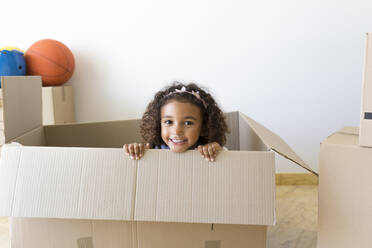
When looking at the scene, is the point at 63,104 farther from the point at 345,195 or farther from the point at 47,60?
the point at 345,195

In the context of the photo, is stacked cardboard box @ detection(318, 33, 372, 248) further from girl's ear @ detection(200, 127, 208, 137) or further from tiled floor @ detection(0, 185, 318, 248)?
girl's ear @ detection(200, 127, 208, 137)

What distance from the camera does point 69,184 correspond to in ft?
2.97

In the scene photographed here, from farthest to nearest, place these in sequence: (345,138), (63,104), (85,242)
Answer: (63,104) < (345,138) < (85,242)

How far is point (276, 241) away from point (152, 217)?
69cm

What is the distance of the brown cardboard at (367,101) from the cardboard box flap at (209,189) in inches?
11.6

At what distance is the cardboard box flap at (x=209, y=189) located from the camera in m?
0.88

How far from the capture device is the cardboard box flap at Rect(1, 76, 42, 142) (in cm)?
108

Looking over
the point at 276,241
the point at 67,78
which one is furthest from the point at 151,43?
the point at 276,241

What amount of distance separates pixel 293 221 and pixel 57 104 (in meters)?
1.28

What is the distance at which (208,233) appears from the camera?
3.22 feet

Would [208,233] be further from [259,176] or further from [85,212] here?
[85,212]

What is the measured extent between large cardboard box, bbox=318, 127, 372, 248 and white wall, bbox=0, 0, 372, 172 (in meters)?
0.97

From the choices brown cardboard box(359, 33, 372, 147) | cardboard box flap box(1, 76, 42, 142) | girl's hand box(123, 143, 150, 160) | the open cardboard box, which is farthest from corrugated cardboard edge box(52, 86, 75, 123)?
brown cardboard box(359, 33, 372, 147)

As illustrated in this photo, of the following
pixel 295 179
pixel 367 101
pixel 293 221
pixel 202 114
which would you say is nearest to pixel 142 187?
pixel 202 114
